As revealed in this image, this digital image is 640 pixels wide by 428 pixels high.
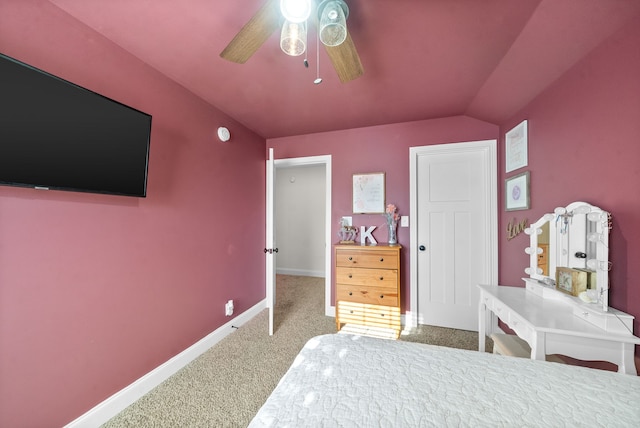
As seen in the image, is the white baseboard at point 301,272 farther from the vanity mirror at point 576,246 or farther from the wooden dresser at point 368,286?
the vanity mirror at point 576,246

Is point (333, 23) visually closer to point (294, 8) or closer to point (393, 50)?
point (294, 8)

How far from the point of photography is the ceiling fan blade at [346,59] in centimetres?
113

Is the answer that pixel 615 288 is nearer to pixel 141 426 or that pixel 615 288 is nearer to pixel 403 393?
pixel 403 393

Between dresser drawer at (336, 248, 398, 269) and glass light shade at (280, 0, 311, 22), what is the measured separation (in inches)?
77.5

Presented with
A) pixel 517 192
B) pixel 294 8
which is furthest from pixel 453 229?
pixel 294 8

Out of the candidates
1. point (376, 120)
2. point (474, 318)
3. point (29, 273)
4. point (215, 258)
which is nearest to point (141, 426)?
point (29, 273)

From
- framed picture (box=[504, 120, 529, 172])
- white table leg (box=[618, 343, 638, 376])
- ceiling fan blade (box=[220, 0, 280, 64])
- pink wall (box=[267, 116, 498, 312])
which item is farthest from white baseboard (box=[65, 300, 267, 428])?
framed picture (box=[504, 120, 529, 172])

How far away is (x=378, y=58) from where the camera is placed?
5.18 feet

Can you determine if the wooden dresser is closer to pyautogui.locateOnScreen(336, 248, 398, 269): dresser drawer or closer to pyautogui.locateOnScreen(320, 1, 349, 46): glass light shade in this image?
pyautogui.locateOnScreen(336, 248, 398, 269): dresser drawer

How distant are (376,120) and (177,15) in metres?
1.96

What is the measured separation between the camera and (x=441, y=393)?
2.59 feet

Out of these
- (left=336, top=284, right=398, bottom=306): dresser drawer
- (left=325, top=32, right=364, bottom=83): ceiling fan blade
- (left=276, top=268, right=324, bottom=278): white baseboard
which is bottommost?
(left=276, top=268, right=324, bottom=278): white baseboard

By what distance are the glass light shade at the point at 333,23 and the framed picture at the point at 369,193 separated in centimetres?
185

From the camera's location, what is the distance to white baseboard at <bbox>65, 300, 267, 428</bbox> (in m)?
1.35
